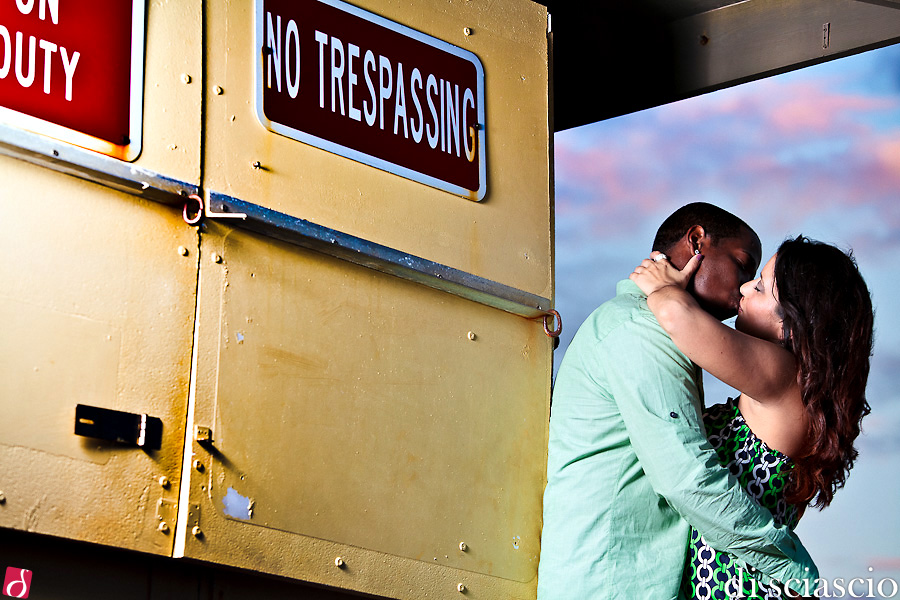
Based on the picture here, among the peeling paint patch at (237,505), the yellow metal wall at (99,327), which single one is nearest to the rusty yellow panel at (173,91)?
the yellow metal wall at (99,327)

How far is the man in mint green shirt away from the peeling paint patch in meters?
0.85

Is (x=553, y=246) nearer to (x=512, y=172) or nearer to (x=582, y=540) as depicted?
(x=512, y=172)

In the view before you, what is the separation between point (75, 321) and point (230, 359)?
0.38 m

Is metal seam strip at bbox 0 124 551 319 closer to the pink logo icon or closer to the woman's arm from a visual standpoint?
the woman's arm

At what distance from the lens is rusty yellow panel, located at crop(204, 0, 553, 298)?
9.31 feet

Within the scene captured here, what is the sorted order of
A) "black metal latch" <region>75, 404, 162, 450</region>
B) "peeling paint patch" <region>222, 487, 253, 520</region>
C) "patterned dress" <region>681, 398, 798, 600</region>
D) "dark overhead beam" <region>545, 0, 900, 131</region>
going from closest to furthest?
"black metal latch" <region>75, 404, 162, 450</region> → "peeling paint patch" <region>222, 487, 253, 520</region> → "patterned dress" <region>681, 398, 798, 600</region> → "dark overhead beam" <region>545, 0, 900, 131</region>

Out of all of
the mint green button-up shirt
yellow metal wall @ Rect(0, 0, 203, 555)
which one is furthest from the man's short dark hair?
yellow metal wall @ Rect(0, 0, 203, 555)

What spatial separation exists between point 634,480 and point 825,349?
0.58 m

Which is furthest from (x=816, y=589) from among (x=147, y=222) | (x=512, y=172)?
(x=147, y=222)

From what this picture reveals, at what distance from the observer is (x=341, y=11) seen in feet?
10.2

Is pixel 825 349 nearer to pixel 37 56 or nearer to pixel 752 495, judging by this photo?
pixel 752 495

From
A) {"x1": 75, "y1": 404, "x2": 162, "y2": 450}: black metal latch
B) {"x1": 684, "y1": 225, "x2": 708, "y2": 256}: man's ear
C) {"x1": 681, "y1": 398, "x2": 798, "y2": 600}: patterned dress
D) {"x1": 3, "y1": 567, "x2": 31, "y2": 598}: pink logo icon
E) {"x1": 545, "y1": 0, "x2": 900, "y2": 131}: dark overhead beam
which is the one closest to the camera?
{"x1": 3, "y1": 567, "x2": 31, "y2": 598}: pink logo icon

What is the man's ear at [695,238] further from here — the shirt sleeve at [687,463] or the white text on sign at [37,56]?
the white text on sign at [37,56]

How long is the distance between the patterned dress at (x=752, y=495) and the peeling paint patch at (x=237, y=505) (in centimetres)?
109
